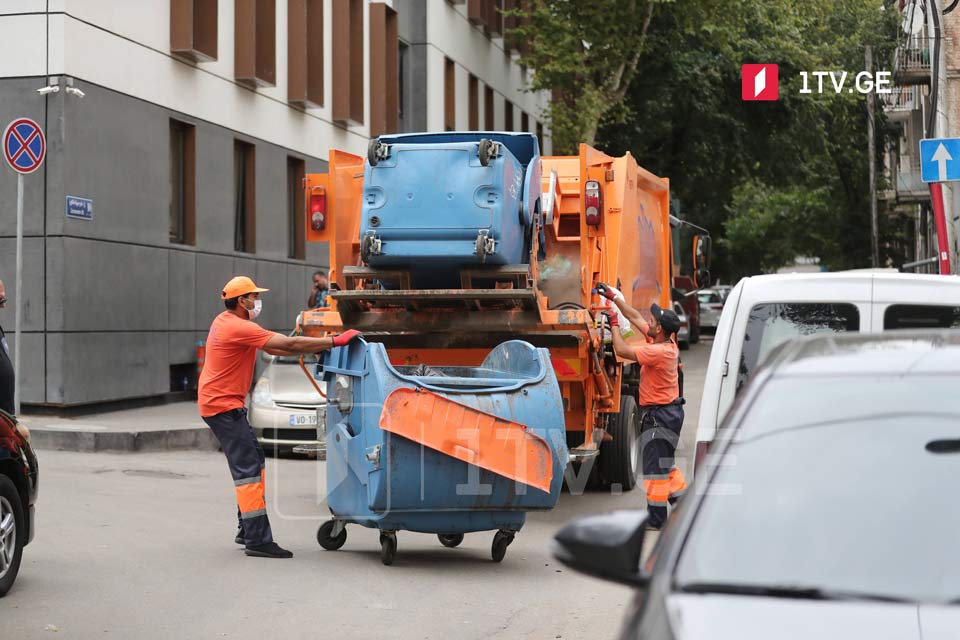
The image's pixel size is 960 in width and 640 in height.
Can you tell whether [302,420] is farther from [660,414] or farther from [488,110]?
[488,110]

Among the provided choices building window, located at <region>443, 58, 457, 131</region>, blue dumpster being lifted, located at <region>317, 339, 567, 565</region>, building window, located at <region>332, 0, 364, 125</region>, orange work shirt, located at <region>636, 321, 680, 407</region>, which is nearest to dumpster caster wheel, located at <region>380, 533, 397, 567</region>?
blue dumpster being lifted, located at <region>317, 339, 567, 565</region>

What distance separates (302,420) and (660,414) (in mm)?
5503

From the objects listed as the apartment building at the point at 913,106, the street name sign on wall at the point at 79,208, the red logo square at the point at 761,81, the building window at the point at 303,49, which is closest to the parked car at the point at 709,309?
the apartment building at the point at 913,106

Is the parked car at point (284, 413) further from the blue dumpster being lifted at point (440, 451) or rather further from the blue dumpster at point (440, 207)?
the blue dumpster being lifted at point (440, 451)

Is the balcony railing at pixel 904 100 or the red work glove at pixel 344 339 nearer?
the red work glove at pixel 344 339

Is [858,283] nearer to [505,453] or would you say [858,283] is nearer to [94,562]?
[505,453]

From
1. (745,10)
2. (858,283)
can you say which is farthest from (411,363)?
(745,10)

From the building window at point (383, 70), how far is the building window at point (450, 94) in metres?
3.04

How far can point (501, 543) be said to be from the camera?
9117mm

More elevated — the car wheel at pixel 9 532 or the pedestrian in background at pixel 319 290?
the pedestrian in background at pixel 319 290

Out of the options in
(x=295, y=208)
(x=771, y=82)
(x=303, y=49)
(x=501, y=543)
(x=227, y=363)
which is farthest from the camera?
(x=771, y=82)

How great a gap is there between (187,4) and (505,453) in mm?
13002

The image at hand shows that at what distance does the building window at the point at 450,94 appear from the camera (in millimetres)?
33625

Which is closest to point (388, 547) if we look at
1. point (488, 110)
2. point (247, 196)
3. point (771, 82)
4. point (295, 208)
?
point (247, 196)
